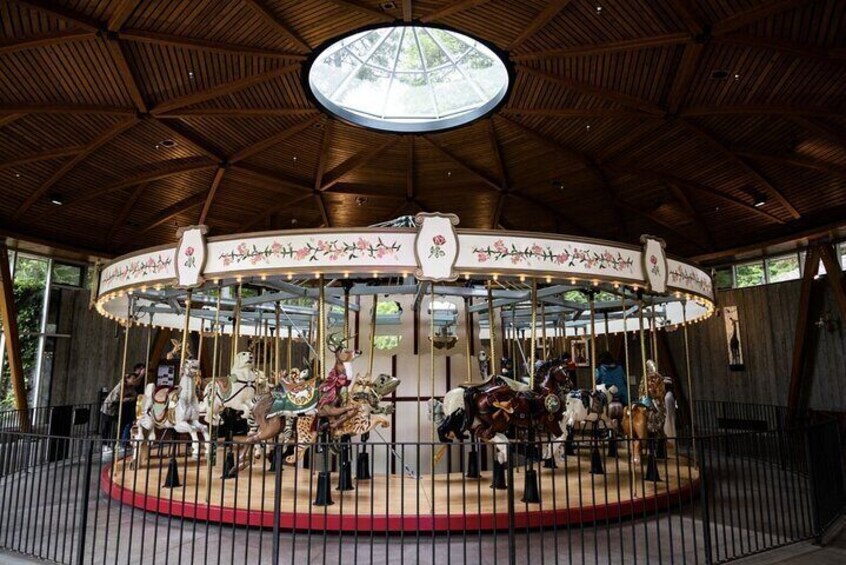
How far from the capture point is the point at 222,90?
36.5 feet

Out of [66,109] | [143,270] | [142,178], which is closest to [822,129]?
[143,270]

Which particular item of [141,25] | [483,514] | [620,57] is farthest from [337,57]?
[483,514]

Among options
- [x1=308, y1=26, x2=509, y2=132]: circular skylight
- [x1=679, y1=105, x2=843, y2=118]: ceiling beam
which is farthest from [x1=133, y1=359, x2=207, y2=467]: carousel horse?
[x1=679, y1=105, x2=843, y2=118]: ceiling beam

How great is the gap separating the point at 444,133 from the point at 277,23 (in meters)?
5.77

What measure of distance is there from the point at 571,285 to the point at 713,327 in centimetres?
1339

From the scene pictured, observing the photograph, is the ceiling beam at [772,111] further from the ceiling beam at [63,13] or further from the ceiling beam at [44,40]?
the ceiling beam at [44,40]

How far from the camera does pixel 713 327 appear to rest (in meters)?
19.8

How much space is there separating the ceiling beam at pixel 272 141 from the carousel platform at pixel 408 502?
7969 mm

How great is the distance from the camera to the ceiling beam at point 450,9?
8.97m

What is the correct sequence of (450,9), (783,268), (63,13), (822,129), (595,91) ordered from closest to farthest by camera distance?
1. (63,13)
2. (450,9)
3. (595,91)
4. (822,129)
5. (783,268)

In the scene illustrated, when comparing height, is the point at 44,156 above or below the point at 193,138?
below

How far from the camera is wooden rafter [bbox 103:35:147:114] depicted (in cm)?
930

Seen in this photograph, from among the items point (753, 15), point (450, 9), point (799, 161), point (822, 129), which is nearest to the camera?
point (753, 15)

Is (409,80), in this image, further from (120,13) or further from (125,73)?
(120,13)
